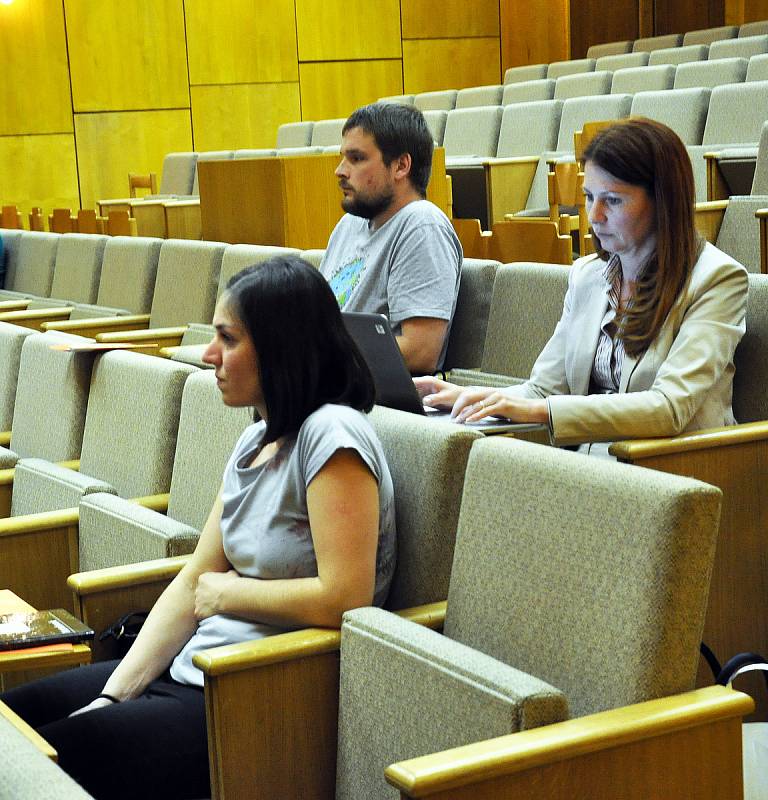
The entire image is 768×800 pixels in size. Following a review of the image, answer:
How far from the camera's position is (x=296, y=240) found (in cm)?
409

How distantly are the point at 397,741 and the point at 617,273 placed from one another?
97 centimetres

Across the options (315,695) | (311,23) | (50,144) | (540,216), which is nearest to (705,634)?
(315,695)

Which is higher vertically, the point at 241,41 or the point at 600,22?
the point at 600,22

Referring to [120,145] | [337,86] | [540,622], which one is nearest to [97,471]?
[540,622]

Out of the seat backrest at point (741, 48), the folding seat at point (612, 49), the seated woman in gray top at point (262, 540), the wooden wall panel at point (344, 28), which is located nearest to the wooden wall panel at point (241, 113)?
the wooden wall panel at point (344, 28)

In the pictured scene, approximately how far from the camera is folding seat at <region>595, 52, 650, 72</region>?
7.41 meters

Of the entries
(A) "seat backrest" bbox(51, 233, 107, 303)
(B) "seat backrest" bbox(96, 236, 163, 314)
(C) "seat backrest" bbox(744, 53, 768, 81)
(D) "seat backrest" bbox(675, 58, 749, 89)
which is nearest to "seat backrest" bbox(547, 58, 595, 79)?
(D) "seat backrest" bbox(675, 58, 749, 89)

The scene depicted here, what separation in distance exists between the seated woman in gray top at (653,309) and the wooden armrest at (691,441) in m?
0.03

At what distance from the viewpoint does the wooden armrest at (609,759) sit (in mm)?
1171

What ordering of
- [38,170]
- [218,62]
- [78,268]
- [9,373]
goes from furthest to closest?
[218,62]
[38,170]
[78,268]
[9,373]

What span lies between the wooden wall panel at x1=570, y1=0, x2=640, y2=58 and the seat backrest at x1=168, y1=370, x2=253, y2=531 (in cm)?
948

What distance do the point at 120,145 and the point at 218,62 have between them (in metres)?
1.06

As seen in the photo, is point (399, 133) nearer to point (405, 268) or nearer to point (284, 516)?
point (405, 268)

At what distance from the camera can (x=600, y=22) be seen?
11055mm
